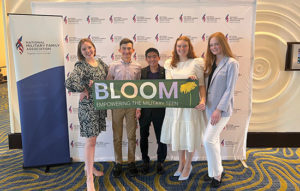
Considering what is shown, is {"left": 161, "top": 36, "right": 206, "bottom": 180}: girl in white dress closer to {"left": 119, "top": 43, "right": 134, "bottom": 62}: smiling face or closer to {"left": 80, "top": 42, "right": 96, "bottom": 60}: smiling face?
{"left": 119, "top": 43, "right": 134, "bottom": 62}: smiling face

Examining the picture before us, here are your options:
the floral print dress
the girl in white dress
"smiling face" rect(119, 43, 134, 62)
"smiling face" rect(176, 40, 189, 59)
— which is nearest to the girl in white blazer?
the girl in white dress

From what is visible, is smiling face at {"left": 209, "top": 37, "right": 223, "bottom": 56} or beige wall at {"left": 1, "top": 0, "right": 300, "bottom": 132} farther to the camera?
beige wall at {"left": 1, "top": 0, "right": 300, "bottom": 132}

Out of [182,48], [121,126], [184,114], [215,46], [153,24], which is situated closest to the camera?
[215,46]

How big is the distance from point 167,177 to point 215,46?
1.66m

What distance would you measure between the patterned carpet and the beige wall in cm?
51

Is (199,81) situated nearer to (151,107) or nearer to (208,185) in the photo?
(151,107)

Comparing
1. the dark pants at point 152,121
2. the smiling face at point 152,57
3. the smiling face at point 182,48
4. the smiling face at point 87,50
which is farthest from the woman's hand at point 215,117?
the smiling face at point 87,50

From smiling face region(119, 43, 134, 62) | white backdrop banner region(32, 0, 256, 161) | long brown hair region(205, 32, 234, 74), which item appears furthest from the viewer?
white backdrop banner region(32, 0, 256, 161)

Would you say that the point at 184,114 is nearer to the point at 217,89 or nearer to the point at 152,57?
the point at 217,89

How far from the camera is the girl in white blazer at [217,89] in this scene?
7.57ft

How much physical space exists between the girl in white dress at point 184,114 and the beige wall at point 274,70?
132 centimetres

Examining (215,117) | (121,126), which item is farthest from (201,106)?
(121,126)

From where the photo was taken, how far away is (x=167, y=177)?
9.22 feet

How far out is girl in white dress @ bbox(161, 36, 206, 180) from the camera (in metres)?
2.49
